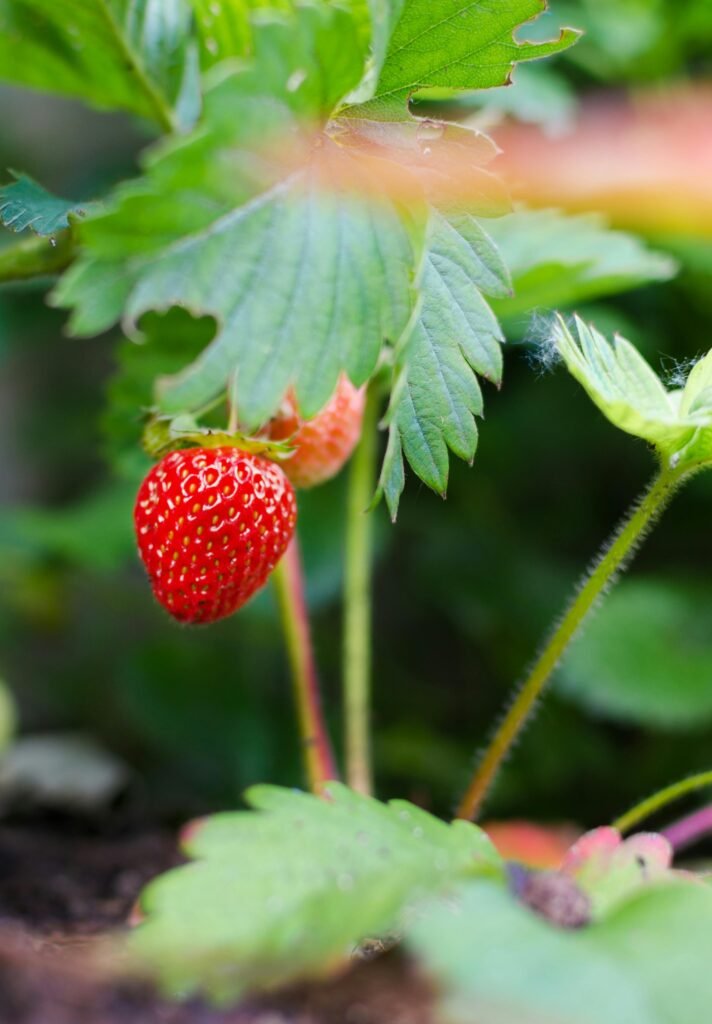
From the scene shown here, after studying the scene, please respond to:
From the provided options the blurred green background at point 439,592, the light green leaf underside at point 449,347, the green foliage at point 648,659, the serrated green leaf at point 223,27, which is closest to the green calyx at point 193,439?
the light green leaf underside at point 449,347

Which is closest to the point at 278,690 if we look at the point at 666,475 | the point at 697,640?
the point at 697,640

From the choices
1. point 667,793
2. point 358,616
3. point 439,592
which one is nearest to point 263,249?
point 667,793

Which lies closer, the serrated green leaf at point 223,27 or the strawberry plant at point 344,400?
the strawberry plant at point 344,400

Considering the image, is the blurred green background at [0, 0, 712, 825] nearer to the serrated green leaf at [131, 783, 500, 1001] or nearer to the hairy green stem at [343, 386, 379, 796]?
the hairy green stem at [343, 386, 379, 796]

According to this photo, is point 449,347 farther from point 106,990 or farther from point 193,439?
point 106,990

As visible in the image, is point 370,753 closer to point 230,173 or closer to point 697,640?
point 697,640

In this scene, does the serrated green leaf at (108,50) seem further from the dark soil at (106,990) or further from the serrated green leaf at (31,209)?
the dark soil at (106,990)
